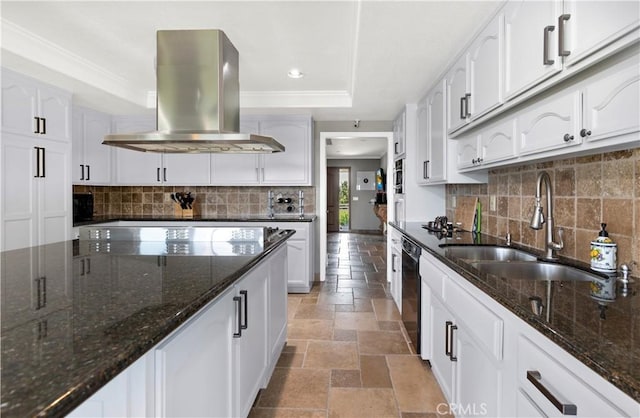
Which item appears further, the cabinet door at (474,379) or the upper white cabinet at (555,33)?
the cabinet door at (474,379)

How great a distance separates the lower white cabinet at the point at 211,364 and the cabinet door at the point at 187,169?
2.67 meters

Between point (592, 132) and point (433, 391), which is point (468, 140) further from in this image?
point (433, 391)

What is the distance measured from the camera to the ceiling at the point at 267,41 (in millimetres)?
2070

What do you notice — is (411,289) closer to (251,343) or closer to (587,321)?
(251,343)

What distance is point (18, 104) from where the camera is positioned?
2.95 metres

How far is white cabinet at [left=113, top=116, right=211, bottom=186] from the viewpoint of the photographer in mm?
4453

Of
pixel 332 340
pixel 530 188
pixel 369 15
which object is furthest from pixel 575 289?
pixel 332 340

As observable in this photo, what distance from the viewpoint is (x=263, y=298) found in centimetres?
192

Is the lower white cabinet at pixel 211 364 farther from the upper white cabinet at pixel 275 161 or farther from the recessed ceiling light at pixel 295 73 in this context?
the upper white cabinet at pixel 275 161

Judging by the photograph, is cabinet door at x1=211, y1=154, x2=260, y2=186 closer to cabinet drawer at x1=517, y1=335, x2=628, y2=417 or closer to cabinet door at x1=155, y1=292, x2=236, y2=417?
cabinet door at x1=155, y1=292, x2=236, y2=417

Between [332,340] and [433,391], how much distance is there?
940 mm

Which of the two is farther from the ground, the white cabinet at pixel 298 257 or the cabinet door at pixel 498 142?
the cabinet door at pixel 498 142

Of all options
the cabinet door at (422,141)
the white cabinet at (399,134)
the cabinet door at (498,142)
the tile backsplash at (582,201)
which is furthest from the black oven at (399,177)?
the cabinet door at (498,142)

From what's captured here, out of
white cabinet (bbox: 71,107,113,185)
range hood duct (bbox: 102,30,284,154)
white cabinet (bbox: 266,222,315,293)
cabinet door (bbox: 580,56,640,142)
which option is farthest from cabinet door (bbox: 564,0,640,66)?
white cabinet (bbox: 71,107,113,185)
